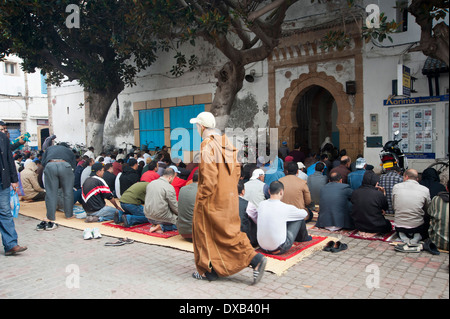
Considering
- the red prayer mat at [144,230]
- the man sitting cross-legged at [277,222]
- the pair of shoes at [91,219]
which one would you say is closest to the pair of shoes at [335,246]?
the man sitting cross-legged at [277,222]

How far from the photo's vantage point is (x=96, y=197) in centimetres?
721

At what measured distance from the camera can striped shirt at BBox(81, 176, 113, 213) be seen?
279 inches

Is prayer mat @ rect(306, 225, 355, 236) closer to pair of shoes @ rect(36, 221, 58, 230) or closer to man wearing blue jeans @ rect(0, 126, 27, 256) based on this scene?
man wearing blue jeans @ rect(0, 126, 27, 256)

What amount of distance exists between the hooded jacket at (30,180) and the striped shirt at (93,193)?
10.4ft

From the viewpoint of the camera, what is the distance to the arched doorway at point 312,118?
1285cm

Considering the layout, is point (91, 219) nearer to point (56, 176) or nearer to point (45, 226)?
point (45, 226)

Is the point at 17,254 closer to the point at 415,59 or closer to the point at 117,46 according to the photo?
the point at 117,46

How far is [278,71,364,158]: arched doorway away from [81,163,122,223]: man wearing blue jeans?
6630 millimetres

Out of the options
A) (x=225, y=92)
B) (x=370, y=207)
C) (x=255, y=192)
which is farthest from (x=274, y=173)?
(x=225, y=92)

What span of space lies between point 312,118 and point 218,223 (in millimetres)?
10256

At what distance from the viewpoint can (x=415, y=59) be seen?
9.72 m

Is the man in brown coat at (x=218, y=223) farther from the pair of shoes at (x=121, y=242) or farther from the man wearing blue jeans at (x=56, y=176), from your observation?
the man wearing blue jeans at (x=56, y=176)
